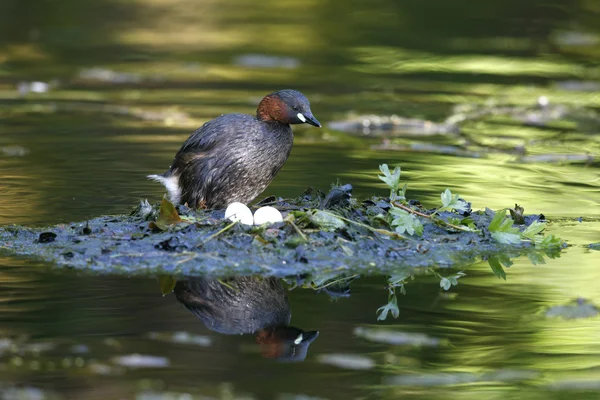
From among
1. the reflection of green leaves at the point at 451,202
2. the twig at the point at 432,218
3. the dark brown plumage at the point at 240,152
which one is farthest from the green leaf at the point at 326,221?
the dark brown plumage at the point at 240,152

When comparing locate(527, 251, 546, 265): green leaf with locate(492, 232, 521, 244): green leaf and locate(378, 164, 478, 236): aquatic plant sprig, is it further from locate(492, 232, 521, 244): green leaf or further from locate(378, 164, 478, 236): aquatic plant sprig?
locate(378, 164, 478, 236): aquatic plant sprig

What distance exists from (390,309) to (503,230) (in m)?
1.40

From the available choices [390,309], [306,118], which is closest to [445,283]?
[390,309]

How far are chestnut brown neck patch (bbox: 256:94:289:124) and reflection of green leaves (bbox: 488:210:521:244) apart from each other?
5.52 ft

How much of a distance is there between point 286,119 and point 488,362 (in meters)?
3.10

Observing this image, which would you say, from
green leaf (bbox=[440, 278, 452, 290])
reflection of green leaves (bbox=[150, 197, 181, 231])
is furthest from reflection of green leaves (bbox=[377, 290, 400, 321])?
reflection of green leaves (bbox=[150, 197, 181, 231])

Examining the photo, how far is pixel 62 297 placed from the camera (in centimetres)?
548

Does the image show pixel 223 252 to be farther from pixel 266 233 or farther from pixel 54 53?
pixel 54 53

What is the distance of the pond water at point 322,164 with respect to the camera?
181 inches

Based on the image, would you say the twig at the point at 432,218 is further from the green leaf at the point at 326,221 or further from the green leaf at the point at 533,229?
the green leaf at the point at 326,221

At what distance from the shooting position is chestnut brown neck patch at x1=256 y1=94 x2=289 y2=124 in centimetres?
735

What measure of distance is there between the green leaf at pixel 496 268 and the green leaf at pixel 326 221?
909 millimetres

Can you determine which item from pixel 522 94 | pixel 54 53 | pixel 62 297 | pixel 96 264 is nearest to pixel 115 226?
pixel 96 264

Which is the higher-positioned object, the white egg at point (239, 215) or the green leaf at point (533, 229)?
the white egg at point (239, 215)
